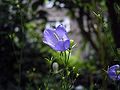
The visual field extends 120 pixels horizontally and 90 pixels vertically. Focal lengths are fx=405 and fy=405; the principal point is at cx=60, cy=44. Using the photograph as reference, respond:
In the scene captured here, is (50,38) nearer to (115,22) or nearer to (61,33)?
(61,33)

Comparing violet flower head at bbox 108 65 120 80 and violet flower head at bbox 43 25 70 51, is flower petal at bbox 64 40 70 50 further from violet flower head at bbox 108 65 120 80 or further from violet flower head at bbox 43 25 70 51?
violet flower head at bbox 108 65 120 80

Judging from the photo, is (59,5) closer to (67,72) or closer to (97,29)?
(97,29)

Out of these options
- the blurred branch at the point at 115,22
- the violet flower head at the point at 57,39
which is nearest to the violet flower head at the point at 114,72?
the violet flower head at the point at 57,39

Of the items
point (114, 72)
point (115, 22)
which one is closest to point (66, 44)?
point (114, 72)

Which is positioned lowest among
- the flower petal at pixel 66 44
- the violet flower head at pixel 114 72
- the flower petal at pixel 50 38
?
the violet flower head at pixel 114 72

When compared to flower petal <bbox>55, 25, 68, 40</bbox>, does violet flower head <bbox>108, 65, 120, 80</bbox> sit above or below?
below

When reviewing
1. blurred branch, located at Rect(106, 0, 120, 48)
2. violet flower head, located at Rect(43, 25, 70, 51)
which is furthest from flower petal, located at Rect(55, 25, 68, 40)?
blurred branch, located at Rect(106, 0, 120, 48)

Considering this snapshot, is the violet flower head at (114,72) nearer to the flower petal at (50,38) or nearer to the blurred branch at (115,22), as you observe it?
the flower petal at (50,38)

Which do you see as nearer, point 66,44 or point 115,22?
point 66,44

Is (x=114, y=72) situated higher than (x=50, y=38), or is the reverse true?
(x=50, y=38)
